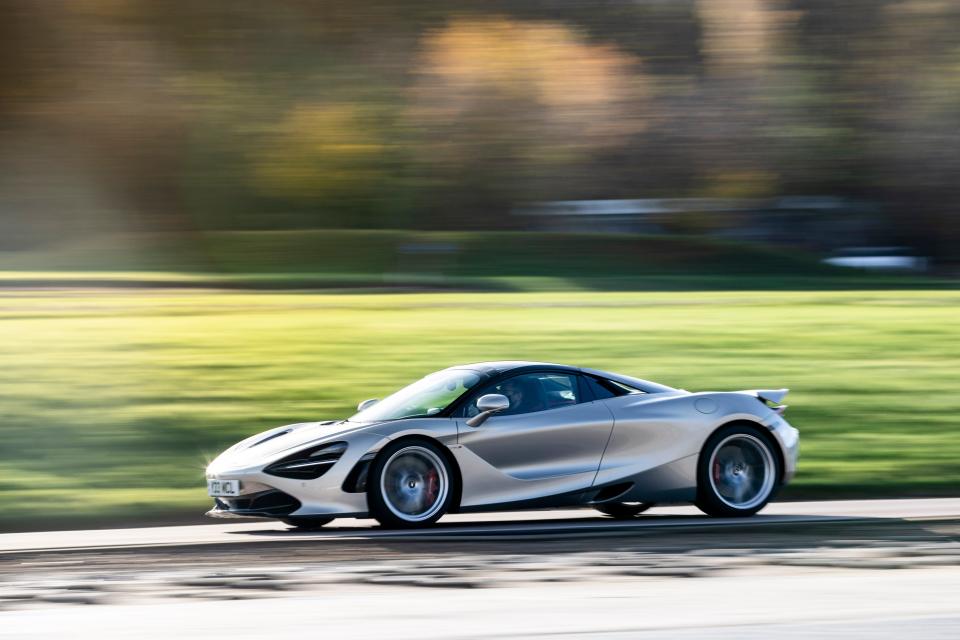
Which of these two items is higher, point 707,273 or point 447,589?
point 707,273

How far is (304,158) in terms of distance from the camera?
113ft

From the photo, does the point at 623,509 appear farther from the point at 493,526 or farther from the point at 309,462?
the point at 309,462

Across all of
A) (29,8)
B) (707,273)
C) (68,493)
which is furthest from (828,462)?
(707,273)

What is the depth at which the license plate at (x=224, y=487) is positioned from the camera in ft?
30.9

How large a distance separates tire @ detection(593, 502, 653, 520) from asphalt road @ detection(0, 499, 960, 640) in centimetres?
55

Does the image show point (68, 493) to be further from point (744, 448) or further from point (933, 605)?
point (933, 605)

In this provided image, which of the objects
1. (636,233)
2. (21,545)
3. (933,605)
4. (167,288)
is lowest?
(933,605)

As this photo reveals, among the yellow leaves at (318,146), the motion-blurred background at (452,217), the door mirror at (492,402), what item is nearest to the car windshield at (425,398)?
the door mirror at (492,402)

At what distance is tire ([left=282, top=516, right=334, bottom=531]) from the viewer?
9320 mm

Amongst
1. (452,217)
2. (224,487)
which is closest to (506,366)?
(224,487)

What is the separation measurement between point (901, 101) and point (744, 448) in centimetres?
3540

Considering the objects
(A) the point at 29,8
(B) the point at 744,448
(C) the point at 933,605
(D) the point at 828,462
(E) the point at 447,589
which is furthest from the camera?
(A) the point at 29,8

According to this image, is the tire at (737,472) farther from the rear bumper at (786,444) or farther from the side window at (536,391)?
the side window at (536,391)

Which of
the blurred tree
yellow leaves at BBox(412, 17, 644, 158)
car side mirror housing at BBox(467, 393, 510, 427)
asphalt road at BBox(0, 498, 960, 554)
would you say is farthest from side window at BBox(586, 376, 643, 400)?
yellow leaves at BBox(412, 17, 644, 158)
